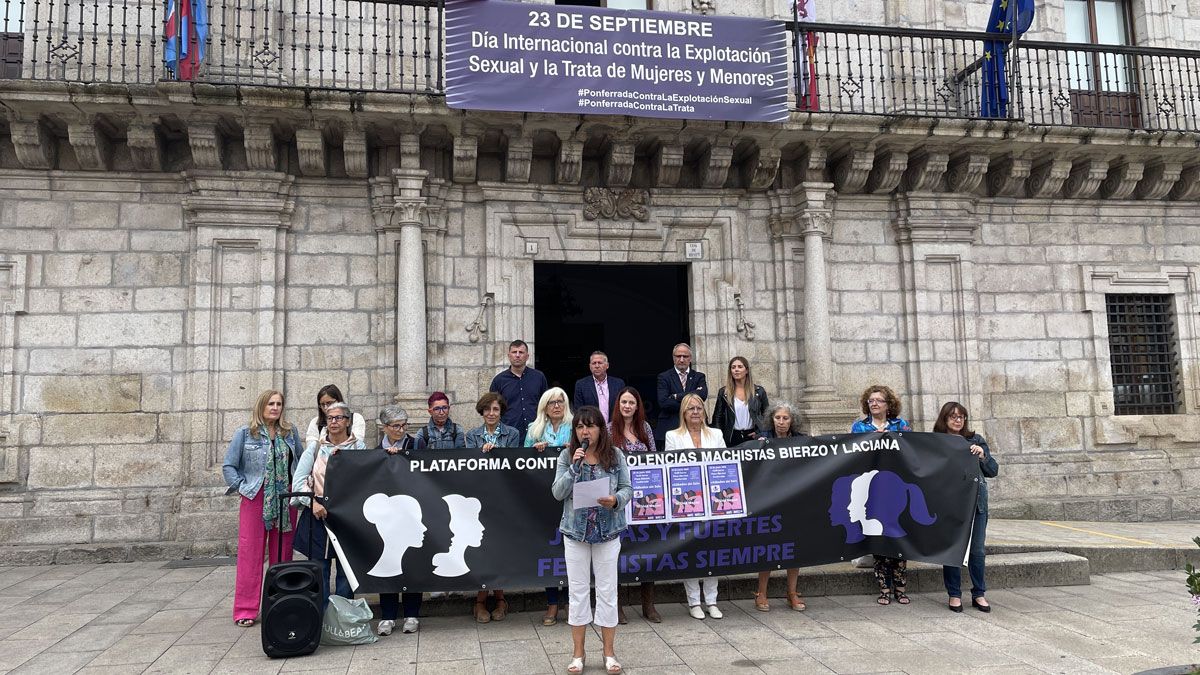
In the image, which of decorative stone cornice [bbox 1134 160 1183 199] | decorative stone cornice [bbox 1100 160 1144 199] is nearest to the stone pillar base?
decorative stone cornice [bbox 1100 160 1144 199]

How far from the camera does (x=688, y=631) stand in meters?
5.79

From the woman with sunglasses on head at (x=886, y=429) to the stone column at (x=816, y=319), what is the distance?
299 centimetres

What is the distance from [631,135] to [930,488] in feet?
17.5

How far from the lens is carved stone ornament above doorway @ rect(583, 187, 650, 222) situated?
9.96m

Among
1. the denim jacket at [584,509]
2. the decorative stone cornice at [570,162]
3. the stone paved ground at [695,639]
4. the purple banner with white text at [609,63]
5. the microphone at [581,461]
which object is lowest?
the stone paved ground at [695,639]

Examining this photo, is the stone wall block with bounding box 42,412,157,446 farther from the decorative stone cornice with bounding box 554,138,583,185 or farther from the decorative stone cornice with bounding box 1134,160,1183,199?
the decorative stone cornice with bounding box 1134,160,1183,199

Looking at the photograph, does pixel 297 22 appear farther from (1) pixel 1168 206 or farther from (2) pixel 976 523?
(1) pixel 1168 206

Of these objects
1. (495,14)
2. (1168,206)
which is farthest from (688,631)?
(1168,206)

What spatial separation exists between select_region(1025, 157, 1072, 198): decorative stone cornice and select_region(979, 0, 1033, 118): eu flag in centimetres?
103

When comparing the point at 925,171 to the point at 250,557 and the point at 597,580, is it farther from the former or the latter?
the point at 250,557

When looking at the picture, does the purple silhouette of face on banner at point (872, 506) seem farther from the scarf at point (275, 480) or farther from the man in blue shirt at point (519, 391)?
the scarf at point (275, 480)

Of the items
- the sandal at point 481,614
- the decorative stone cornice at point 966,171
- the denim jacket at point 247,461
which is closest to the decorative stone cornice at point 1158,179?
the decorative stone cornice at point 966,171

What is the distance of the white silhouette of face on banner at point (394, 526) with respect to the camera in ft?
18.9

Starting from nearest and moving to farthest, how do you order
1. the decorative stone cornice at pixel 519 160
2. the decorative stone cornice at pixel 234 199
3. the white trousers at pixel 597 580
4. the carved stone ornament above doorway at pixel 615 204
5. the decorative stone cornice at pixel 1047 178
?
1. the white trousers at pixel 597 580
2. the decorative stone cornice at pixel 234 199
3. the decorative stone cornice at pixel 519 160
4. the carved stone ornament above doorway at pixel 615 204
5. the decorative stone cornice at pixel 1047 178
